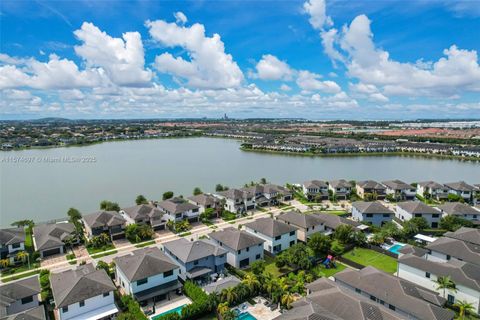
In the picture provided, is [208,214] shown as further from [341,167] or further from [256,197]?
[341,167]

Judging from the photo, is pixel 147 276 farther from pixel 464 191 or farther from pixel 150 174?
pixel 464 191

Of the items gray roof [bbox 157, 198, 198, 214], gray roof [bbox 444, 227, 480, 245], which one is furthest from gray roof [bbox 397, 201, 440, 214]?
gray roof [bbox 157, 198, 198, 214]

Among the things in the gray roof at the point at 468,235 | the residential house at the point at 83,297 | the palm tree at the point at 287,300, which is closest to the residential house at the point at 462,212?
the gray roof at the point at 468,235

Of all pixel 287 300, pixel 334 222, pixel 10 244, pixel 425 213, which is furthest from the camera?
pixel 425 213

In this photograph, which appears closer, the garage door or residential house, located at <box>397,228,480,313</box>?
residential house, located at <box>397,228,480,313</box>

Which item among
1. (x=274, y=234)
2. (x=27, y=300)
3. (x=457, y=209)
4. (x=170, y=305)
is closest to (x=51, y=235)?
(x=27, y=300)

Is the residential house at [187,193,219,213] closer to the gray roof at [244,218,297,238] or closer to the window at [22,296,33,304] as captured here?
the gray roof at [244,218,297,238]
